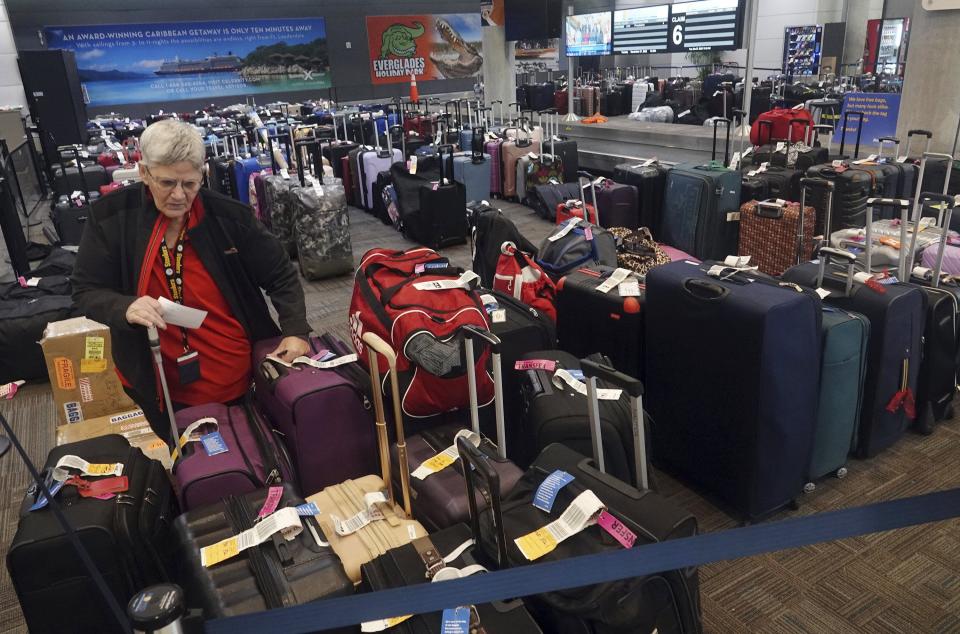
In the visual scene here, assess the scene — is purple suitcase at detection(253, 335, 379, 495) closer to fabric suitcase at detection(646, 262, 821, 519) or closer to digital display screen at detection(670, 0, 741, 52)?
fabric suitcase at detection(646, 262, 821, 519)

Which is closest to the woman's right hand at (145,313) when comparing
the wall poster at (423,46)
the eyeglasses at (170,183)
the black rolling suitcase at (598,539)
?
the eyeglasses at (170,183)

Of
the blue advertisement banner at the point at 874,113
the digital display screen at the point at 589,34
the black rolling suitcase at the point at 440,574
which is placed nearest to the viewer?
the black rolling suitcase at the point at 440,574

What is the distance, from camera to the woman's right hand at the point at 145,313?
1.92 meters

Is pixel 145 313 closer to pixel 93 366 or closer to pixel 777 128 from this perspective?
pixel 93 366

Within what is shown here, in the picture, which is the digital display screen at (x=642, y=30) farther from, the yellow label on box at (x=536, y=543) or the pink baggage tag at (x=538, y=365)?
the yellow label on box at (x=536, y=543)

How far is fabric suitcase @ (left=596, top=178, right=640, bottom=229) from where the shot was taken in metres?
5.65

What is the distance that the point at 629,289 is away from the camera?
2781 mm

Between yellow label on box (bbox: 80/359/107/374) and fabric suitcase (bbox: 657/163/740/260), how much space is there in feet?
13.3

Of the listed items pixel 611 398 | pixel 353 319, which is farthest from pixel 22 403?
pixel 611 398

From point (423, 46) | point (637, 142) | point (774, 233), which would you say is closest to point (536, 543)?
point (774, 233)

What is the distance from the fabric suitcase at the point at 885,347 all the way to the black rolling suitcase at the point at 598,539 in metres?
1.54

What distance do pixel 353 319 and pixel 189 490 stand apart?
3.01 feet

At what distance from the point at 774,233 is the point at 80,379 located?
4.11 meters

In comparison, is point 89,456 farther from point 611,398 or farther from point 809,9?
point 809,9
